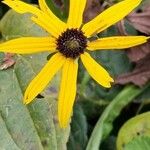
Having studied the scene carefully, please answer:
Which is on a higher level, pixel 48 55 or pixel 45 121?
pixel 48 55

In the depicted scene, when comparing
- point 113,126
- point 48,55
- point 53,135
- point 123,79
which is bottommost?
point 113,126

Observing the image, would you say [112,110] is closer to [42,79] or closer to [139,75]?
[139,75]

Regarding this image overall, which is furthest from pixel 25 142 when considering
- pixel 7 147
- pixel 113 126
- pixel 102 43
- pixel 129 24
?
pixel 129 24

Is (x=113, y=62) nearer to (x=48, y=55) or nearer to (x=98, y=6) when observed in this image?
(x=98, y=6)

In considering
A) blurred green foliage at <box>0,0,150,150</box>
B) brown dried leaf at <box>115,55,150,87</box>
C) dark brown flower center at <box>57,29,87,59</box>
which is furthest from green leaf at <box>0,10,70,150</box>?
brown dried leaf at <box>115,55,150,87</box>

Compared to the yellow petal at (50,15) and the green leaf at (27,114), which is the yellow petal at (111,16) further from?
the green leaf at (27,114)

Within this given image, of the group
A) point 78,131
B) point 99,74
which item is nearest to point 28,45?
point 99,74
